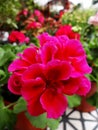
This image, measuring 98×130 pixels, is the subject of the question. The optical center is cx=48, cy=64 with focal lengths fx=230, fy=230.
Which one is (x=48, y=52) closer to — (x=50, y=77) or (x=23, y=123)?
(x=50, y=77)

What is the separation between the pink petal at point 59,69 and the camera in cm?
37

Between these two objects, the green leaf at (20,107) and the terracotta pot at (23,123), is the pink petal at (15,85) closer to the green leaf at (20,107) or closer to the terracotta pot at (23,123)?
the green leaf at (20,107)

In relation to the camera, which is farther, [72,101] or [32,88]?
[72,101]

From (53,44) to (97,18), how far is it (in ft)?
1.33

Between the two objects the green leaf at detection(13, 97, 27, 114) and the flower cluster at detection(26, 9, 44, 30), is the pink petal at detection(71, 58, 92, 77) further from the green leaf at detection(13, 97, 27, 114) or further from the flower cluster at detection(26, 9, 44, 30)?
the flower cluster at detection(26, 9, 44, 30)

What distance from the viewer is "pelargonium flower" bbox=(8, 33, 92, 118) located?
1.24ft

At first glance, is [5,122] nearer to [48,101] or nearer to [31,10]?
[48,101]

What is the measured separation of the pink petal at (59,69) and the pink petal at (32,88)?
21 millimetres

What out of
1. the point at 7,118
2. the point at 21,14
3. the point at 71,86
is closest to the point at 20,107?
the point at 7,118

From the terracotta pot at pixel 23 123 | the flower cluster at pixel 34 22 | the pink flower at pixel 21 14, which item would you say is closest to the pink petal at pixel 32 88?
the terracotta pot at pixel 23 123

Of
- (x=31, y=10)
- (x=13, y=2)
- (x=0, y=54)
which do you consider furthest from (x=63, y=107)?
(x=31, y=10)

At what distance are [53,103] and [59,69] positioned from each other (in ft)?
0.19

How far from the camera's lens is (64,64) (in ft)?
1.24

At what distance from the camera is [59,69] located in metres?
0.38
